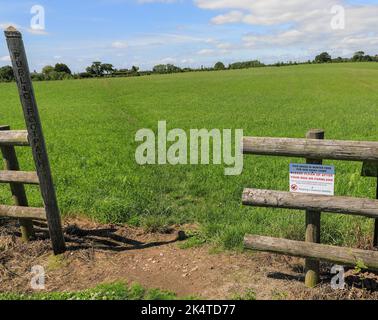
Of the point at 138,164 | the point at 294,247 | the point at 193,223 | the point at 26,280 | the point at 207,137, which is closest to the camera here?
the point at 294,247

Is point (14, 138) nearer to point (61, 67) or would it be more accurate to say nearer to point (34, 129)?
point (34, 129)

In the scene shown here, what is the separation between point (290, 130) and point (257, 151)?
14649 mm

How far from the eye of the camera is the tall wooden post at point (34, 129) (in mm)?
4773

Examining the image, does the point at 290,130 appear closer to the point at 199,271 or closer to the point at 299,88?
the point at 199,271

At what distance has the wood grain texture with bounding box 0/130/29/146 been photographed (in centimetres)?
553

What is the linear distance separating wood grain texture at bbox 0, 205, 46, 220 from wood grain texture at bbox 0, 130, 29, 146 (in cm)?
91

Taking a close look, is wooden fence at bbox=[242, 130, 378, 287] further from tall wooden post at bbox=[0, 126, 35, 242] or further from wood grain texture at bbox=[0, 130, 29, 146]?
tall wooden post at bbox=[0, 126, 35, 242]

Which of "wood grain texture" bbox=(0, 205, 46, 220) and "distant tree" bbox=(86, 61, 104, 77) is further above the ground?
"distant tree" bbox=(86, 61, 104, 77)

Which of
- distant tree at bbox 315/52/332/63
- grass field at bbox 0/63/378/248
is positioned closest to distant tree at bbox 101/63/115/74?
distant tree at bbox 315/52/332/63

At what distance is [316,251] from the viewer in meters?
4.49

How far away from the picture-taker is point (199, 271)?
17.0 feet

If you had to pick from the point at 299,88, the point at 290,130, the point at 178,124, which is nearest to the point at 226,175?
the point at 290,130

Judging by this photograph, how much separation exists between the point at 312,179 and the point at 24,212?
389cm

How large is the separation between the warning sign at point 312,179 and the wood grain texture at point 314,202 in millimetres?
77
